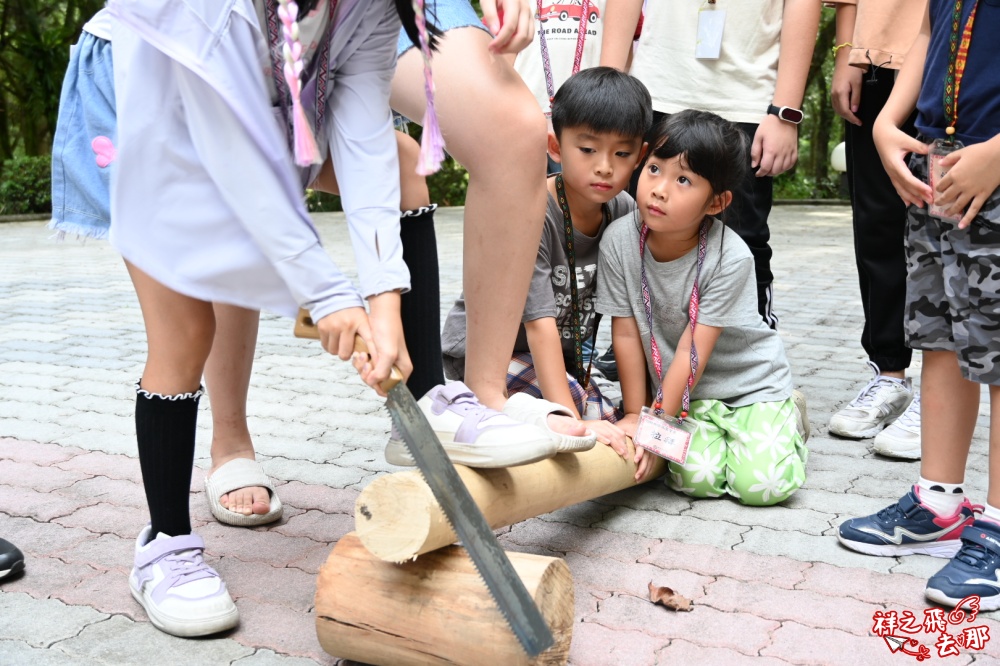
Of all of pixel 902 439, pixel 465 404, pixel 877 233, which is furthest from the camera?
pixel 877 233

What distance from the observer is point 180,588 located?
221 cm

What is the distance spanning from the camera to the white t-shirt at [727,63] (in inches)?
138

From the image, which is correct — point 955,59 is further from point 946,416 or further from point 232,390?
point 232,390

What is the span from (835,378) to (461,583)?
9.98 ft

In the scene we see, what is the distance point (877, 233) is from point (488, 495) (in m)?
2.09

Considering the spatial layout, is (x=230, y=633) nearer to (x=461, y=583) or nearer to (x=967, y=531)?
(x=461, y=583)

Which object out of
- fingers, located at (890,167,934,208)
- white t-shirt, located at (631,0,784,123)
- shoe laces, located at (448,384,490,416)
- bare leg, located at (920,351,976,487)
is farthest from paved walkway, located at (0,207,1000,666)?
white t-shirt, located at (631,0,784,123)

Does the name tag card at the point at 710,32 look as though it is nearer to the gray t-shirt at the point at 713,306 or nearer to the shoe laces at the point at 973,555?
the gray t-shirt at the point at 713,306

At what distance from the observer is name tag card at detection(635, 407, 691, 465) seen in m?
2.91

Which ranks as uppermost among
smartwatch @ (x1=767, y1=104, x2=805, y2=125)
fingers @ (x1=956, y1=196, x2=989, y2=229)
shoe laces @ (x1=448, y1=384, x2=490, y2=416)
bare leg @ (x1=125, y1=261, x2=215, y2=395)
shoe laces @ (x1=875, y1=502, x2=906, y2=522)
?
smartwatch @ (x1=767, y1=104, x2=805, y2=125)

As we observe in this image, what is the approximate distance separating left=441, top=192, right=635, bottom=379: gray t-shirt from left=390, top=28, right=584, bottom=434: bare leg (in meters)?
0.43

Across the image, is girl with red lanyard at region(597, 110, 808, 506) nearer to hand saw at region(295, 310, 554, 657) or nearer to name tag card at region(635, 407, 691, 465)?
name tag card at region(635, 407, 691, 465)

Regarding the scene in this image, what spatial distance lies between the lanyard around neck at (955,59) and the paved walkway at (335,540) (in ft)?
3.61

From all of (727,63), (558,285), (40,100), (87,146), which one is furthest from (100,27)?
(40,100)
